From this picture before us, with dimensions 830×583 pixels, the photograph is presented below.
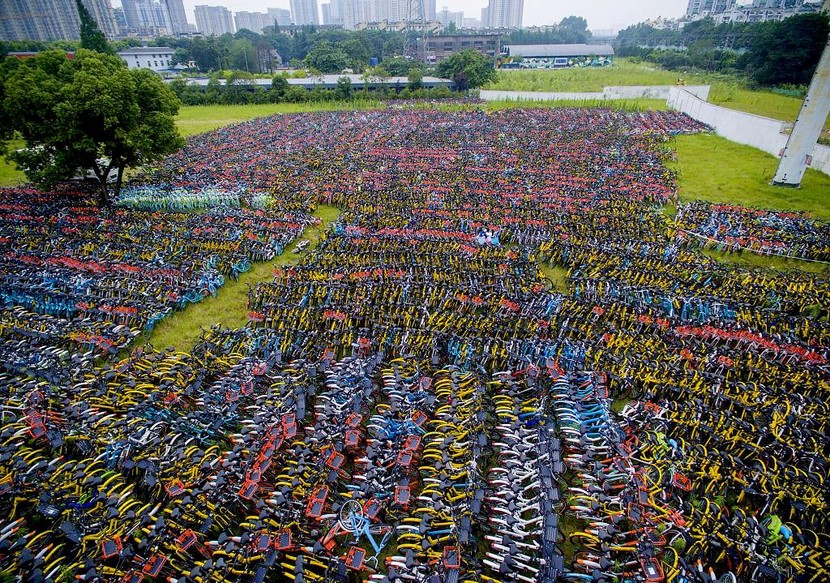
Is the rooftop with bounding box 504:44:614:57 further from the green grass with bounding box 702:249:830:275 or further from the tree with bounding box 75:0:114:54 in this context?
the green grass with bounding box 702:249:830:275

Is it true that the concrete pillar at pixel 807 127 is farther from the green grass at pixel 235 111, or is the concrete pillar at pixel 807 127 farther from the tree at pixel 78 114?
the green grass at pixel 235 111

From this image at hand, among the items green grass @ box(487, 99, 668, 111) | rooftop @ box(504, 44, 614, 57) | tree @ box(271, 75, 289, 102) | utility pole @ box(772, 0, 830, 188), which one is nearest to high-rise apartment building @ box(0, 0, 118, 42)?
tree @ box(271, 75, 289, 102)

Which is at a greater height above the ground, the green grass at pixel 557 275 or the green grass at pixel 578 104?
the green grass at pixel 578 104

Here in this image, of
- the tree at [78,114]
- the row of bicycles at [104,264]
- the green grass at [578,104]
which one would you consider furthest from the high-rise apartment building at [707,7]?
the row of bicycles at [104,264]

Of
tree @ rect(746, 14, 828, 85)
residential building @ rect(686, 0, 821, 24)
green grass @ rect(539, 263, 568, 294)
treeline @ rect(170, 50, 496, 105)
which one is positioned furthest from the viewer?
residential building @ rect(686, 0, 821, 24)

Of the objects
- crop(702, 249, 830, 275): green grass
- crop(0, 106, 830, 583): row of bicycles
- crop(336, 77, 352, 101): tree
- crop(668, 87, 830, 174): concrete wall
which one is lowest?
crop(702, 249, 830, 275): green grass

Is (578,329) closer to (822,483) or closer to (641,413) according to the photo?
(641,413)

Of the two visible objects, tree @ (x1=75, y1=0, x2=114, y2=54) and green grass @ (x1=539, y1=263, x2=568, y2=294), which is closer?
green grass @ (x1=539, y1=263, x2=568, y2=294)

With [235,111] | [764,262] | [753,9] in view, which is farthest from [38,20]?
[753,9]
